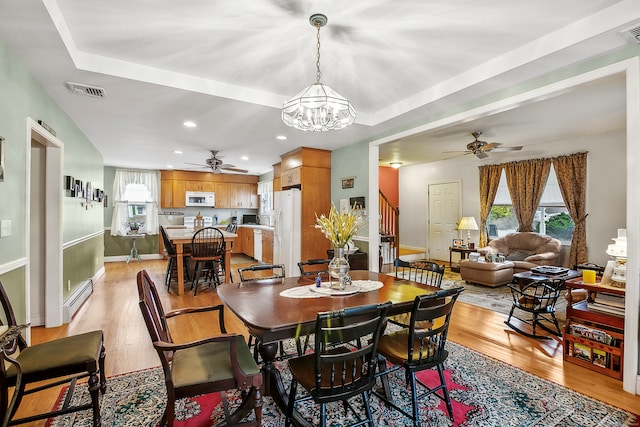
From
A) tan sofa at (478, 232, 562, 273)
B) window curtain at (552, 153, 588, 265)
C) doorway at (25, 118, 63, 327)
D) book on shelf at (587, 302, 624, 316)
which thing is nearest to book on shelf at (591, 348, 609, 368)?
book on shelf at (587, 302, 624, 316)

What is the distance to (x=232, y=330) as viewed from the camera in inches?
131

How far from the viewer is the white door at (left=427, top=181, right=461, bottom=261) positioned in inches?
298

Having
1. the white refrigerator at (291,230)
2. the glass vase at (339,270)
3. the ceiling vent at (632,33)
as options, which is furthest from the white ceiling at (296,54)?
the glass vase at (339,270)

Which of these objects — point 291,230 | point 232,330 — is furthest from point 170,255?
point 232,330

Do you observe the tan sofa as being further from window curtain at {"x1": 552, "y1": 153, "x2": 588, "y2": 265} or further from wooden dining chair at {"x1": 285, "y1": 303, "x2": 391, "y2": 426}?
wooden dining chair at {"x1": 285, "y1": 303, "x2": 391, "y2": 426}

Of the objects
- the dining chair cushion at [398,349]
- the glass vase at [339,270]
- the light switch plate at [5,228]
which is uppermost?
the light switch plate at [5,228]

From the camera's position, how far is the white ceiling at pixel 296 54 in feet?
6.82

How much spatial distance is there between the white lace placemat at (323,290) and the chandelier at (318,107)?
4.58ft

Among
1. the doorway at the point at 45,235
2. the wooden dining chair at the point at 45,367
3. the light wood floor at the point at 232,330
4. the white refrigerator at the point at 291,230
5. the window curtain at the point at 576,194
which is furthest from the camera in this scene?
the white refrigerator at the point at 291,230

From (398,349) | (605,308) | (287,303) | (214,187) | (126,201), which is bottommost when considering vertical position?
(398,349)

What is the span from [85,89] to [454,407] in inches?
164

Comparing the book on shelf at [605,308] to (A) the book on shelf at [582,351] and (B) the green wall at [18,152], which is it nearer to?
(A) the book on shelf at [582,351]

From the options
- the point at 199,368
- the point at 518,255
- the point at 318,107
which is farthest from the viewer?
the point at 518,255

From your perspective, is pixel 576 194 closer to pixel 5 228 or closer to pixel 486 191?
pixel 486 191
